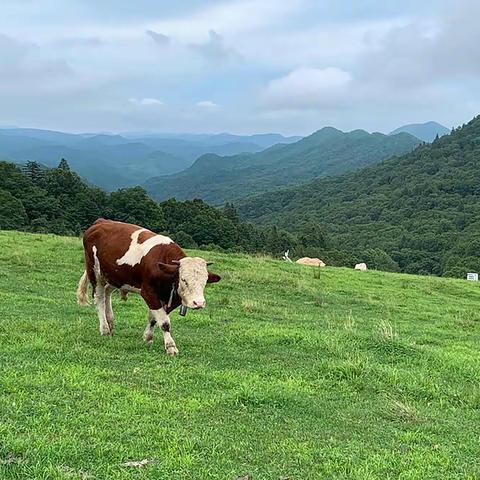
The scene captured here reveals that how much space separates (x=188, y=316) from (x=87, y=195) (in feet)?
188

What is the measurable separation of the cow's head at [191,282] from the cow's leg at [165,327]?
525mm

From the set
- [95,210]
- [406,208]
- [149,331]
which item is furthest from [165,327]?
[406,208]

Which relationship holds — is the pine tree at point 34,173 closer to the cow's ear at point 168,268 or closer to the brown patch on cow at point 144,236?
the brown patch on cow at point 144,236

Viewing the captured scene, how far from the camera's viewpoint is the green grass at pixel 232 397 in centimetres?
553

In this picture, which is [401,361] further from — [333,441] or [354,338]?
[333,441]

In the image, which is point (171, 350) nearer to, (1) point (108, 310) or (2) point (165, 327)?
(2) point (165, 327)

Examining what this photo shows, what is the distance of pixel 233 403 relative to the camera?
23.6 feet

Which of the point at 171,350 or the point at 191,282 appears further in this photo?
the point at 171,350

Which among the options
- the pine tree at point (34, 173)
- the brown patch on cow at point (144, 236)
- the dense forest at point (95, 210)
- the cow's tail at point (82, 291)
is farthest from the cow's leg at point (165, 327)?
the pine tree at point (34, 173)

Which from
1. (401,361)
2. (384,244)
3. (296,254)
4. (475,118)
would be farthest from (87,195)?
(475,118)

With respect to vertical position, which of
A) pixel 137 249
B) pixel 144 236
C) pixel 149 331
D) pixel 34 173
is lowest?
pixel 149 331

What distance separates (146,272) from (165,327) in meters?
0.92

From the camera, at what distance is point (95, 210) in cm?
6606

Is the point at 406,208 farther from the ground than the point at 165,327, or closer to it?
farther from the ground
